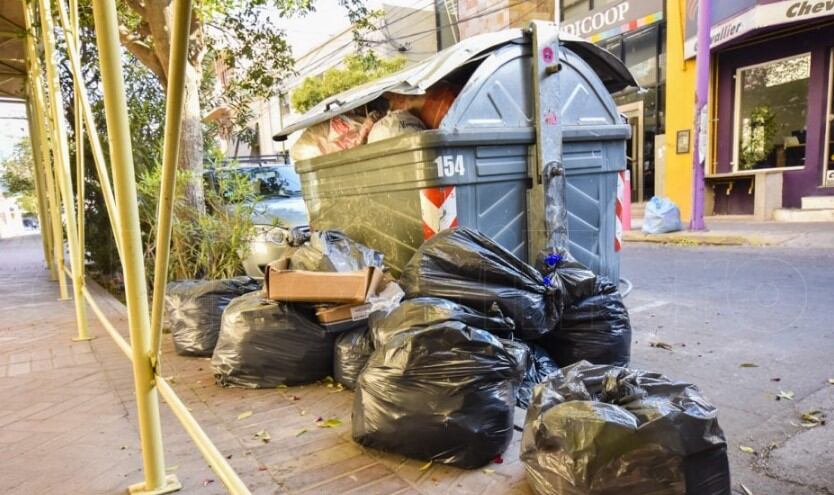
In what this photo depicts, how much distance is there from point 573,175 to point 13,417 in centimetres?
354

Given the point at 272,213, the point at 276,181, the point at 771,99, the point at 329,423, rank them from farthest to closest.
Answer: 1. the point at 771,99
2. the point at 276,181
3. the point at 272,213
4. the point at 329,423

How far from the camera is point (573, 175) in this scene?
3.48 m

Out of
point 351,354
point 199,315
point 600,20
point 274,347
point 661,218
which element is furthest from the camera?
point 600,20

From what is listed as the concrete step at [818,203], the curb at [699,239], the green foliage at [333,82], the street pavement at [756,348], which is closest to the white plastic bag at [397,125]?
the street pavement at [756,348]

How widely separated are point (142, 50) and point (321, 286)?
13.8 ft

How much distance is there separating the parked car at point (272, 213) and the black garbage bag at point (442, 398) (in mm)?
2033

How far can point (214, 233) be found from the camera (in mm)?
4219

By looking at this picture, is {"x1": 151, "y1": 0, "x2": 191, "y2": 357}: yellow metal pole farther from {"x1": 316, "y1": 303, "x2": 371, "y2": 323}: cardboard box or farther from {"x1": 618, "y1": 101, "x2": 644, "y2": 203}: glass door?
{"x1": 618, "y1": 101, "x2": 644, "y2": 203}: glass door

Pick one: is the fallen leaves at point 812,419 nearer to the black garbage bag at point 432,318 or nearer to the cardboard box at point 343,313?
the black garbage bag at point 432,318

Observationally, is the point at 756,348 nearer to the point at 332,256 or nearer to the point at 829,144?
the point at 332,256

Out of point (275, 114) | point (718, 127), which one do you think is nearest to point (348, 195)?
point (718, 127)

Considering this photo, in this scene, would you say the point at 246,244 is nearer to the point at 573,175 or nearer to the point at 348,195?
the point at 348,195

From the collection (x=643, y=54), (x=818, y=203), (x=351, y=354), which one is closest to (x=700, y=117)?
(x=818, y=203)

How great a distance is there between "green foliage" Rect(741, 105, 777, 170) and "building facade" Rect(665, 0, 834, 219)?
0.6 inches
